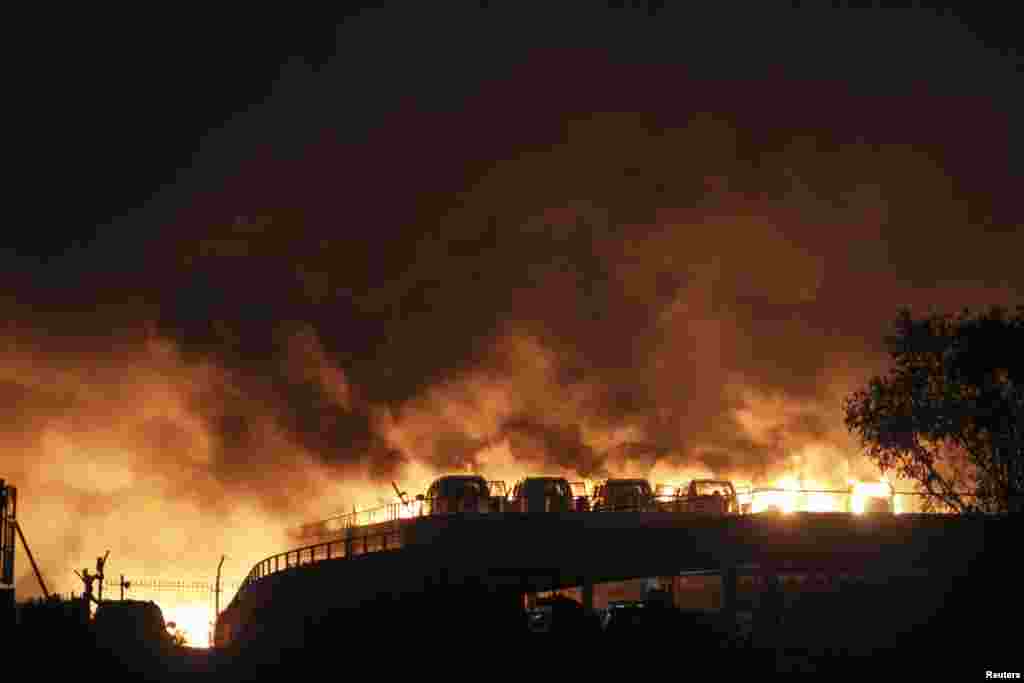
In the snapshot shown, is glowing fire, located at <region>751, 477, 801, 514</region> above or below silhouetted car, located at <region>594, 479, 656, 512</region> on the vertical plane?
below

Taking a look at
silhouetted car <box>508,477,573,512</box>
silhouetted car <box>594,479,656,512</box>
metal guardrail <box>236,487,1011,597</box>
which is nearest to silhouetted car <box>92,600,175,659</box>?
metal guardrail <box>236,487,1011,597</box>

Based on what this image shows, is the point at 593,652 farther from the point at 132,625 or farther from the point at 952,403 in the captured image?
the point at 952,403

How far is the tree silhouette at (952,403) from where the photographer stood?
305 ft

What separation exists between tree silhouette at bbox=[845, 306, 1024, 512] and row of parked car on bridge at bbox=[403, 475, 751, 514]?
13670 mm

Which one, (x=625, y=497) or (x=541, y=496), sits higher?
(x=541, y=496)

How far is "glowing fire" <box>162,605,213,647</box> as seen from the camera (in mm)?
102500

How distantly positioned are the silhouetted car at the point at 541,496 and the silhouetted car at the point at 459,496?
1.75m

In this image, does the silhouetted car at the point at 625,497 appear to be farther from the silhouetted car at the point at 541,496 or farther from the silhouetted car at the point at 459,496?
the silhouetted car at the point at 459,496

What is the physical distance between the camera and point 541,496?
280 feet

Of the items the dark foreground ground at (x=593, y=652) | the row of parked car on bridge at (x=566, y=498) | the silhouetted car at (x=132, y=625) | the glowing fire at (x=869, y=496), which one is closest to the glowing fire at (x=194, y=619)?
the row of parked car on bridge at (x=566, y=498)

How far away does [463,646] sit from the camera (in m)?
50.6

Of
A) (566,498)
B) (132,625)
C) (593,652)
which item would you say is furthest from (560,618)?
(566,498)

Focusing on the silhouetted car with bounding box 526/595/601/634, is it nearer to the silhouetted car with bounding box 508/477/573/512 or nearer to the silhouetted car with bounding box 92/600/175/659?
the silhouetted car with bounding box 92/600/175/659

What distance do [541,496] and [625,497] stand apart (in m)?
4.94
